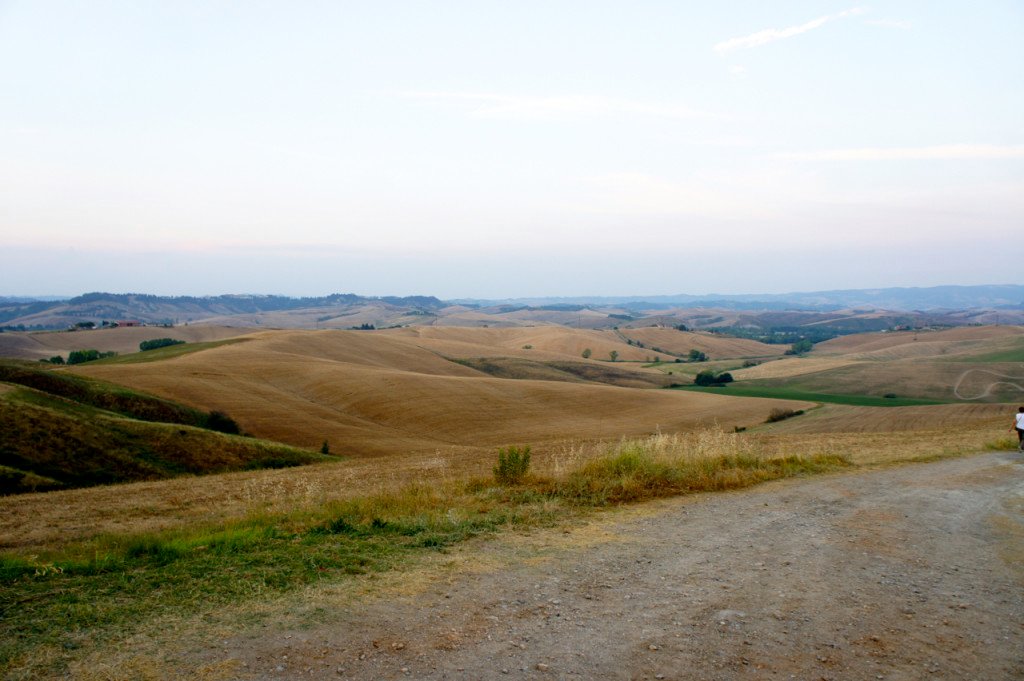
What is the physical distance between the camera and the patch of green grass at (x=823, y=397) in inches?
2655

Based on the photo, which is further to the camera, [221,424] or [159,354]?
[159,354]

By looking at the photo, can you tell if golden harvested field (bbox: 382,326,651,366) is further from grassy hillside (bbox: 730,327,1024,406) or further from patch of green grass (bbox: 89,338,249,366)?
patch of green grass (bbox: 89,338,249,366)

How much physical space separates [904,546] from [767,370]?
99990 mm

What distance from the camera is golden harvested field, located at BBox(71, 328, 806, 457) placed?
46.0 m

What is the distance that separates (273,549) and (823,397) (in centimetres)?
7527

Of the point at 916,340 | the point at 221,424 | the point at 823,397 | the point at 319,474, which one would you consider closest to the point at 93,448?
the point at 319,474

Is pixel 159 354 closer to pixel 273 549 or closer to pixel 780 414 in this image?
pixel 780 414

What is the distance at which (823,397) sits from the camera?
240 feet

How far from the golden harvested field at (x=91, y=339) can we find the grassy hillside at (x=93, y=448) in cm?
9659

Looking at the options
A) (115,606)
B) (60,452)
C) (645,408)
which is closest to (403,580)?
(115,606)

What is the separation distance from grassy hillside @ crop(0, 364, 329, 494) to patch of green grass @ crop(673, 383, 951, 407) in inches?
2200

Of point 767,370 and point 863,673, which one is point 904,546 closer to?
point 863,673

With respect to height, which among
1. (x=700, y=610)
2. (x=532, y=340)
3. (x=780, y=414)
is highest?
(x=700, y=610)

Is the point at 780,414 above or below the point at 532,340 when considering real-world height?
below
